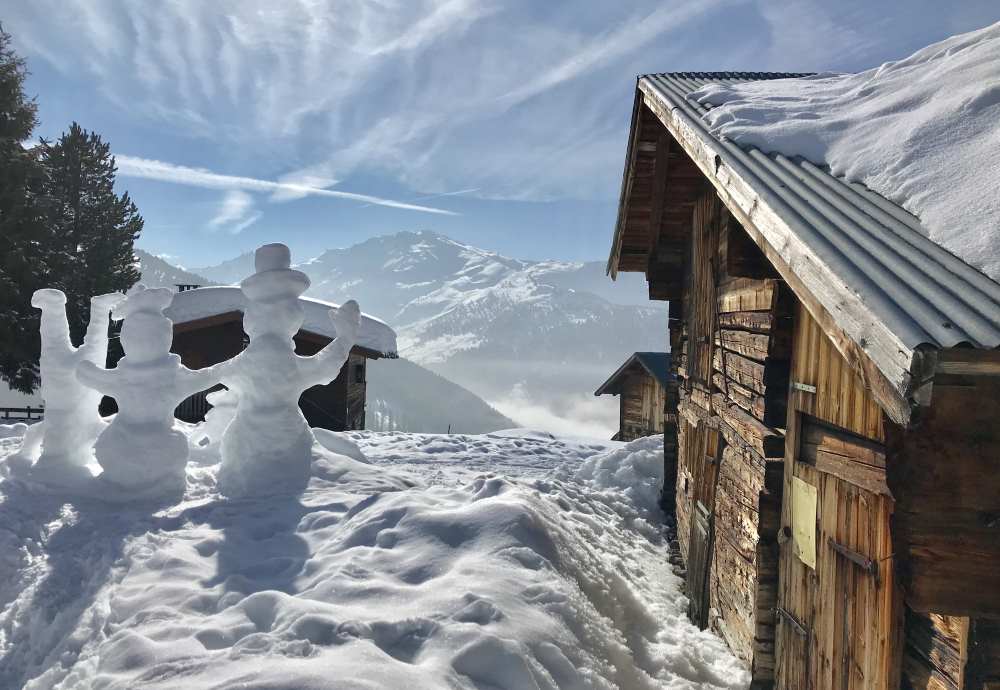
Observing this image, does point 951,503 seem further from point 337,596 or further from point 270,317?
point 270,317

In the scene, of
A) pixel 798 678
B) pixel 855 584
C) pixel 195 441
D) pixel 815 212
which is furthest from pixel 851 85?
pixel 195 441

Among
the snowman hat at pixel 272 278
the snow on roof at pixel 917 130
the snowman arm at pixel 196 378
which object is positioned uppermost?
the snow on roof at pixel 917 130

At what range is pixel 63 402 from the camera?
21.0ft

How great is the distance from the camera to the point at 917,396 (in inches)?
64.7

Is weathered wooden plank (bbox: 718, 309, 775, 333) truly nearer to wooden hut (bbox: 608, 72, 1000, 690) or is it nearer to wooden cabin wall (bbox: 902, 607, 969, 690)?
wooden hut (bbox: 608, 72, 1000, 690)

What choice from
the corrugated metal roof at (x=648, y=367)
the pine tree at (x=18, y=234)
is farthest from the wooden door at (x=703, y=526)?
the pine tree at (x=18, y=234)

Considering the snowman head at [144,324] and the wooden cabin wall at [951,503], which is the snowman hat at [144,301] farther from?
the wooden cabin wall at [951,503]

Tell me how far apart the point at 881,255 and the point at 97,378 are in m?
6.97

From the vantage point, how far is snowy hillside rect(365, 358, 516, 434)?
305 feet

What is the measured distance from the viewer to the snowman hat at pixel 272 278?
6500 mm

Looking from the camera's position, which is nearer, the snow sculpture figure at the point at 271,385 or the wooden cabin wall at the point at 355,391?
the snow sculpture figure at the point at 271,385

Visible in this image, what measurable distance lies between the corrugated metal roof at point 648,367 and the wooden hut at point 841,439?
1127cm

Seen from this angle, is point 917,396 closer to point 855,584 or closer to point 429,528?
point 855,584

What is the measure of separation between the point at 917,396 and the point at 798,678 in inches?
108
